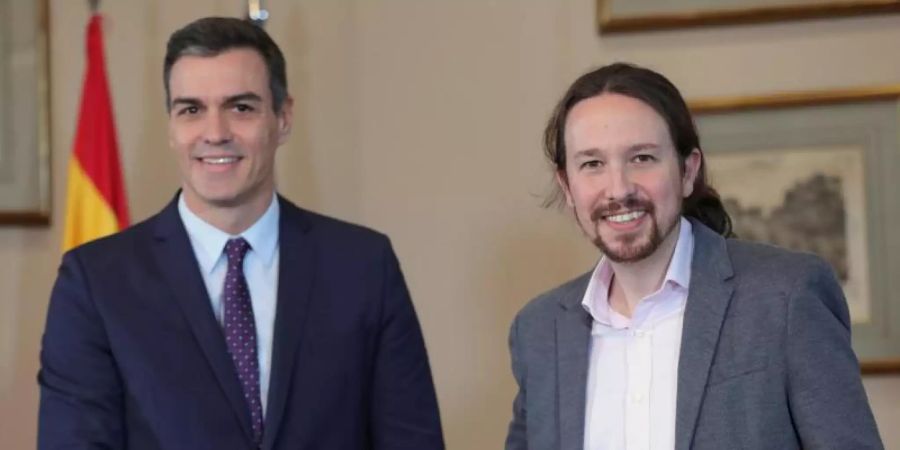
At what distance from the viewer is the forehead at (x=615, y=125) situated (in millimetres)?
1951

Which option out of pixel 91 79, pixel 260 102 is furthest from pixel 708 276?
pixel 91 79

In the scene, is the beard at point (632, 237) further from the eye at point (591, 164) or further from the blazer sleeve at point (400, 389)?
the blazer sleeve at point (400, 389)

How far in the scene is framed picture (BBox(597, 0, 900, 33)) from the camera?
2.99m

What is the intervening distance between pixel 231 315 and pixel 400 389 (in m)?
0.34

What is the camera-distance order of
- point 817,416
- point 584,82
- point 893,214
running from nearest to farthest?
point 817,416 → point 584,82 → point 893,214

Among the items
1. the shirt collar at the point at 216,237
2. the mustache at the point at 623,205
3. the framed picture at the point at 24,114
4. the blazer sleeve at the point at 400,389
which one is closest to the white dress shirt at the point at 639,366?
the mustache at the point at 623,205

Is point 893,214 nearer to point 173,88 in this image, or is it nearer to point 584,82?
point 584,82

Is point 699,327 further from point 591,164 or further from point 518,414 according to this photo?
point 518,414

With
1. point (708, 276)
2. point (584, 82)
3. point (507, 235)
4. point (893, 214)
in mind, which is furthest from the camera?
point (507, 235)

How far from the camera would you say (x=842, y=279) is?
2.97 metres

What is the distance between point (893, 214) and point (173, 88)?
1.71m

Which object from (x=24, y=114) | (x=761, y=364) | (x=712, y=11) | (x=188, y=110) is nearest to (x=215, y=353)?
(x=188, y=110)

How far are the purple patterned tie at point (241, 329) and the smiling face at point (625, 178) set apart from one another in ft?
2.14

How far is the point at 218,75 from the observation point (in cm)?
231
